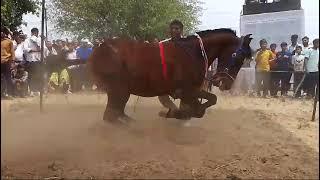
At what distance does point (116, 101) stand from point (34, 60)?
1540mm

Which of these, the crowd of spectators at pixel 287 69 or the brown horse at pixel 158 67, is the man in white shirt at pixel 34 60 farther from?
the crowd of spectators at pixel 287 69

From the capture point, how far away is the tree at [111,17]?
6.75 m

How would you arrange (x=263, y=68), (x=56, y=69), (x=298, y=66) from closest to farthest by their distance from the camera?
(x=56, y=69)
(x=263, y=68)
(x=298, y=66)

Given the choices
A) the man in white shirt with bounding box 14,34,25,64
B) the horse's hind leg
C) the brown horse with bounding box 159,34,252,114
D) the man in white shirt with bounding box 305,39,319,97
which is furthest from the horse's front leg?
the man in white shirt with bounding box 305,39,319,97

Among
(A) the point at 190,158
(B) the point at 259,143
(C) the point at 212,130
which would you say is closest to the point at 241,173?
(A) the point at 190,158

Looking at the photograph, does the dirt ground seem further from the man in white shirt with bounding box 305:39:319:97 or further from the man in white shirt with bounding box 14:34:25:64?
the man in white shirt with bounding box 305:39:319:97

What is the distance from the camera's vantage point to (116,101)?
678cm

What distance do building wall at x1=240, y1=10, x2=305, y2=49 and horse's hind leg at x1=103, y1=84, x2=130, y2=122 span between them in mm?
3487

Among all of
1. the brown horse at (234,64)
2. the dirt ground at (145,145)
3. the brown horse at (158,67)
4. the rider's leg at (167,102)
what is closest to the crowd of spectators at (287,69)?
the dirt ground at (145,145)

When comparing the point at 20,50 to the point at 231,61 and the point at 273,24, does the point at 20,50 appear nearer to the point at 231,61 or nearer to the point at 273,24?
the point at 231,61

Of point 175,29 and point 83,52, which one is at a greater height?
point 175,29

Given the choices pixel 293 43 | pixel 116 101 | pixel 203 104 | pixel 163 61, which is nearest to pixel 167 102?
pixel 203 104

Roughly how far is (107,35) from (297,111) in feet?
16.8

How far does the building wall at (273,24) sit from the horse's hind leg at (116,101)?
349cm
